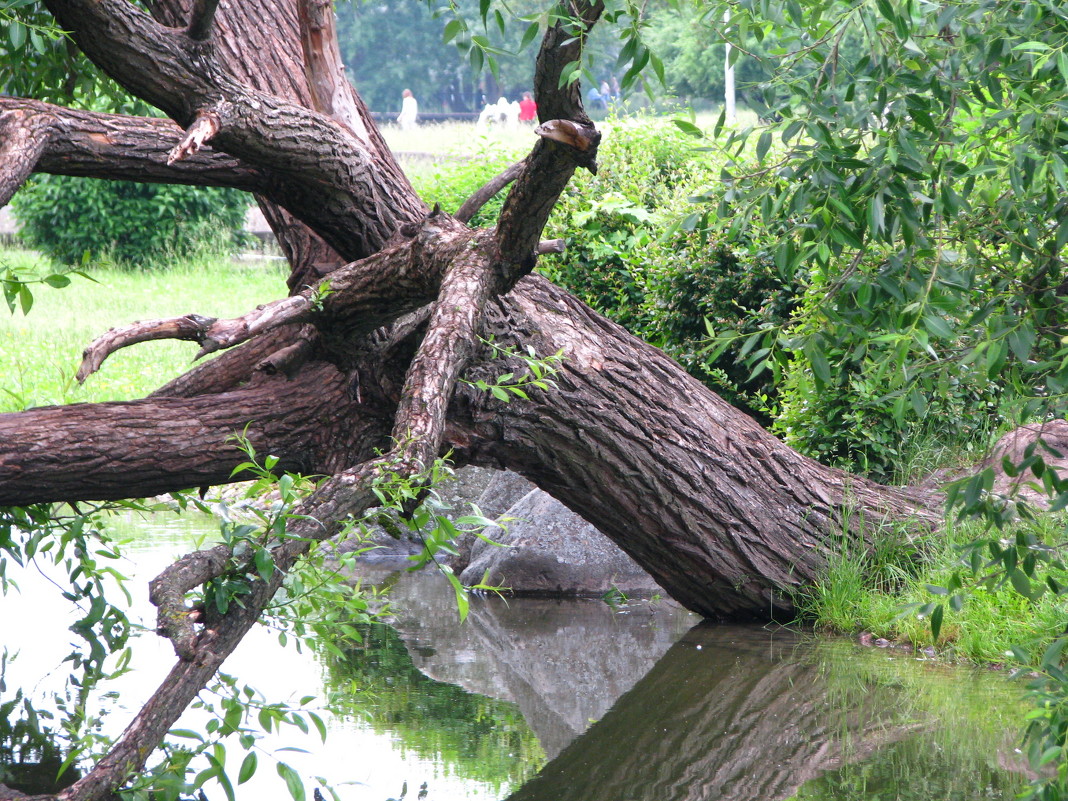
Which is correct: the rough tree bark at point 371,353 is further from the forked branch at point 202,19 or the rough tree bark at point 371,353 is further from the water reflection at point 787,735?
the water reflection at point 787,735

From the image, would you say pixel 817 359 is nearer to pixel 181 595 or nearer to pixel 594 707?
pixel 181 595

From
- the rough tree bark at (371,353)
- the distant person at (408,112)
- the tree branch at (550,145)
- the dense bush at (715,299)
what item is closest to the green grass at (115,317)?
→ the rough tree bark at (371,353)

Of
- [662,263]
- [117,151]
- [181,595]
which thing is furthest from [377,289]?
[662,263]

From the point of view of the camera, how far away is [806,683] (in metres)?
4.34

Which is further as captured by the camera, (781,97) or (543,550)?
(543,550)

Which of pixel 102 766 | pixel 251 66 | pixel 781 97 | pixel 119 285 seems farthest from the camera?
pixel 119 285

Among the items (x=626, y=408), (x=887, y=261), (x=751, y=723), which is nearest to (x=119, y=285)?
(x=626, y=408)

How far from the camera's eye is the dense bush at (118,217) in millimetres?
15633

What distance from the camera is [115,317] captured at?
1256 cm

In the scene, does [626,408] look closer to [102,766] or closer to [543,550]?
[543,550]

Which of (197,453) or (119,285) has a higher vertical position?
(197,453)

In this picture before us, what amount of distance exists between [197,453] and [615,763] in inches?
73.0

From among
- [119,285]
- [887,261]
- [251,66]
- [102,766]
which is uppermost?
[251,66]

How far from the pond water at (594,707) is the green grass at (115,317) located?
3.47 m
